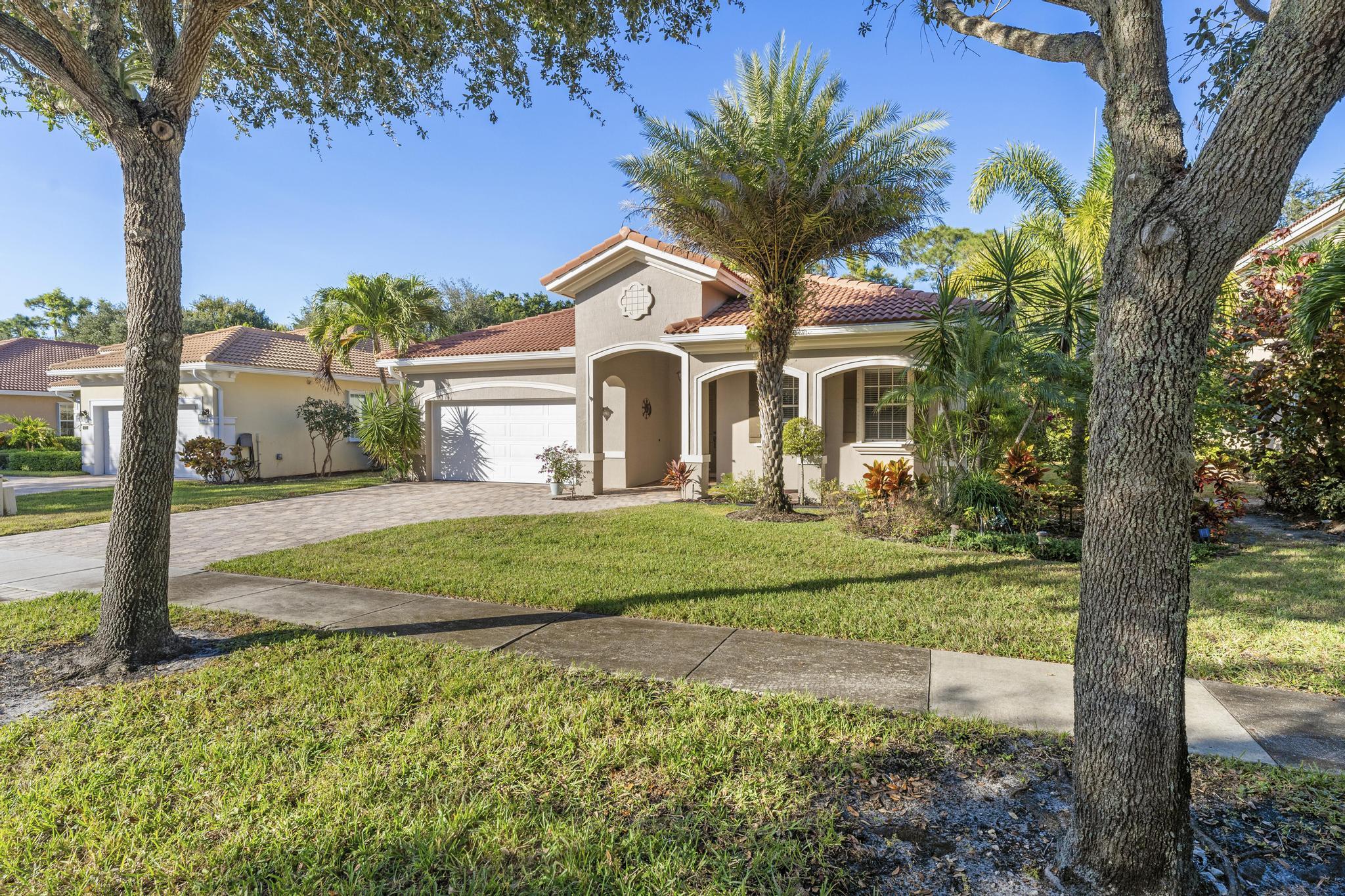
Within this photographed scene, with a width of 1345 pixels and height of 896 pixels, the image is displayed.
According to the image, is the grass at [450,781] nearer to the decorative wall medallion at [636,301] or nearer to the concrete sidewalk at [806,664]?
the concrete sidewalk at [806,664]

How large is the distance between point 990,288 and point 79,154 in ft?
43.8

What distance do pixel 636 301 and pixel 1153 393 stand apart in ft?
44.5

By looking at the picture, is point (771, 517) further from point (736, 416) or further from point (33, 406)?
point (33, 406)

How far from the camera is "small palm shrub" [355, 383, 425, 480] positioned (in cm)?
1802

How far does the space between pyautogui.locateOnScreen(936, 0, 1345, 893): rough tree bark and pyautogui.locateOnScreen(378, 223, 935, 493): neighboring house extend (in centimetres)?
1031

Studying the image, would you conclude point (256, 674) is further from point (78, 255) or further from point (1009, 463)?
point (78, 255)

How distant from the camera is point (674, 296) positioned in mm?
15070

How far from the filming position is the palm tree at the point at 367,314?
20156 millimetres

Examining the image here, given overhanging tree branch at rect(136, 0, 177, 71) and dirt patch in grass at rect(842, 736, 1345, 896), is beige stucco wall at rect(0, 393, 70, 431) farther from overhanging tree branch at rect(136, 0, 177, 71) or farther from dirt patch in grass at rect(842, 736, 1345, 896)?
dirt patch in grass at rect(842, 736, 1345, 896)

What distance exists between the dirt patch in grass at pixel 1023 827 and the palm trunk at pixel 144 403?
4895 millimetres

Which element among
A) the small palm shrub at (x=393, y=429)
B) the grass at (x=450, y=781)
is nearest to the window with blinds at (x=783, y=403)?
the small palm shrub at (x=393, y=429)

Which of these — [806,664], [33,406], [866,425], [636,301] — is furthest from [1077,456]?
[33,406]

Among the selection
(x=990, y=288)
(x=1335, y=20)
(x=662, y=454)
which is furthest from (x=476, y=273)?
(x=1335, y=20)

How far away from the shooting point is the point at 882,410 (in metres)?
13.9
